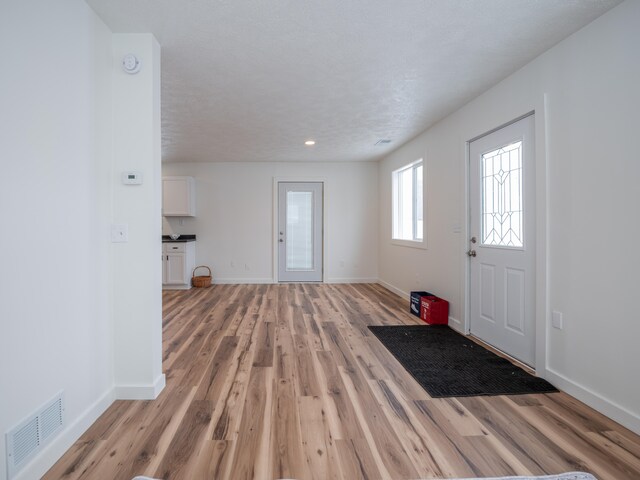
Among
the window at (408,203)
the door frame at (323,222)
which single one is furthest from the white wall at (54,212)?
the door frame at (323,222)

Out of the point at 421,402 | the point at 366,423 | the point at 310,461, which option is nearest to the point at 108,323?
the point at 310,461

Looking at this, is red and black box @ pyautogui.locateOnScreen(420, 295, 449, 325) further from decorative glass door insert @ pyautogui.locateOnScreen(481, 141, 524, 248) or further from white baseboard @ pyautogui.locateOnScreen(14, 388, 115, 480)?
white baseboard @ pyautogui.locateOnScreen(14, 388, 115, 480)

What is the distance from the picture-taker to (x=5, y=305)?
1308 mm

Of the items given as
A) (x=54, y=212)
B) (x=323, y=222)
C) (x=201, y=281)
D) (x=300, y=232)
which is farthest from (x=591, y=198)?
(x=201, y=281)

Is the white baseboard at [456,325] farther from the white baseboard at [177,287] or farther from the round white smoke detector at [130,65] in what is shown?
the white baseboard at [177,287]

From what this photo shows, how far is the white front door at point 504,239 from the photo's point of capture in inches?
105

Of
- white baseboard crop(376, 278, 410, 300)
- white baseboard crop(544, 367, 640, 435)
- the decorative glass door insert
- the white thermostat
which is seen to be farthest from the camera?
white baseboard crop(376, 278, 410, 300)

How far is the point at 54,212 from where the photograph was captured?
1576 millimetres

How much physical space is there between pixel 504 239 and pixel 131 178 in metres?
3.00

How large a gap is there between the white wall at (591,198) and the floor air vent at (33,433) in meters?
2.96

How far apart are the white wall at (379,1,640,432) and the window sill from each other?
199 centimetres

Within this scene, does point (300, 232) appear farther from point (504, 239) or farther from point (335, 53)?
point (335, 53)

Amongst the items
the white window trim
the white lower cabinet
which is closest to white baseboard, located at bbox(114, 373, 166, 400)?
the white window trim

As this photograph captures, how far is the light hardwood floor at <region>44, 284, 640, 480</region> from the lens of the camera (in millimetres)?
1524
